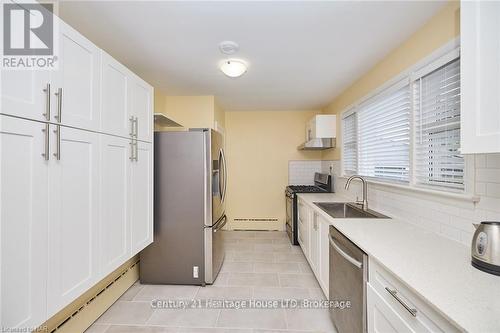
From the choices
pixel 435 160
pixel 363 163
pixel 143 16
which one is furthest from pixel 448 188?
pixel 143 16

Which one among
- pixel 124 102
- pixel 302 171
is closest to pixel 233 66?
pixel 124 102

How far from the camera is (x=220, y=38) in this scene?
195cm

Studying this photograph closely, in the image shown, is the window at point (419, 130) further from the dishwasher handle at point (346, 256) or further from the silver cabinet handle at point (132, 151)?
the silver cabinet handle at point (132, 151)

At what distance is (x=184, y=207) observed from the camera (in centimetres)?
246

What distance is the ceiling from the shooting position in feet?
5.17

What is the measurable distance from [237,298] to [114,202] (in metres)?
1.50

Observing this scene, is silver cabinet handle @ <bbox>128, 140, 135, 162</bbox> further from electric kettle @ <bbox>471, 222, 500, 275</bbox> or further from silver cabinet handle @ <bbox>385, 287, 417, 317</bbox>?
electric kettle @ <bbox>471, 222, 500, 275</bbox>

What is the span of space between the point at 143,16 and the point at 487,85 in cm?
206

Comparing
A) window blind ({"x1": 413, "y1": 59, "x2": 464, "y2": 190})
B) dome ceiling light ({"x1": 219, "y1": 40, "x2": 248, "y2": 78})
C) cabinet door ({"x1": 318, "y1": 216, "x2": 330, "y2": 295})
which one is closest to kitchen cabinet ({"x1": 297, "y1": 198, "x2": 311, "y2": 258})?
cabinet door ({"x1": 318, "y1": 216, "x2": 330, "y2": 295})

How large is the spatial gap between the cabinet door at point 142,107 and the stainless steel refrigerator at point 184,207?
0.34 meters

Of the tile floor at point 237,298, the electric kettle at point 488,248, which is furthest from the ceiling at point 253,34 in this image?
the tile floor at point 237,298

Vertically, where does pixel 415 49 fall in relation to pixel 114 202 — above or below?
above

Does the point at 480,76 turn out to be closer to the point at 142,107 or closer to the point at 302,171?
the point at 142,107

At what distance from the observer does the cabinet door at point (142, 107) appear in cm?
190
